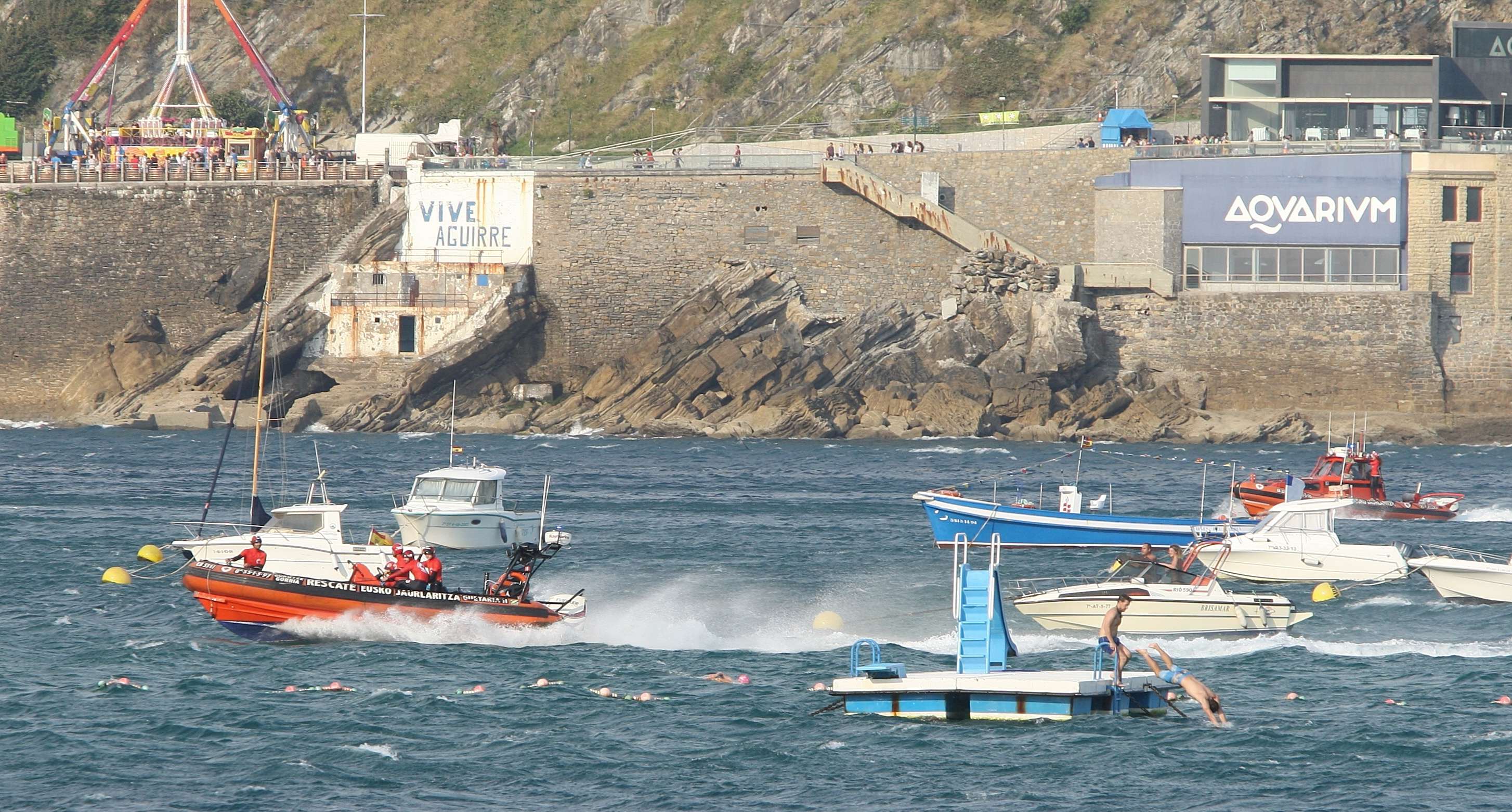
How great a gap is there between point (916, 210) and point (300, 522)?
37178mm

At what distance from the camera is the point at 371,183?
255 feet

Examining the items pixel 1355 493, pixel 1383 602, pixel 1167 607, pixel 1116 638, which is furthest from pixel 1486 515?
pixel 1116 638

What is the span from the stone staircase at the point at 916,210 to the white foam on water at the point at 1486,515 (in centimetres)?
2313

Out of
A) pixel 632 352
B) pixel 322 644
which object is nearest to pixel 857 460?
pixel 632 352

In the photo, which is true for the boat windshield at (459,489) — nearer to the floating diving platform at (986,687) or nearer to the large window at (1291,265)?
the floating diving platform at (986,687)

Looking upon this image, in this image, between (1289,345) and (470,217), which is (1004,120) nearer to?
(1289,345)

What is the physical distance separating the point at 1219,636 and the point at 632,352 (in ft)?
132

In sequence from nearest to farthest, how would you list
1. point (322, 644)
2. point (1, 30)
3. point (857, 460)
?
point (322, 644), point (857, 460), point (1, 30)

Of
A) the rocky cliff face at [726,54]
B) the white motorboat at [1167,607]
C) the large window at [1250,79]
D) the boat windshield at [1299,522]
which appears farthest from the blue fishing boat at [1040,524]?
the rocky cliff face at [726,54]

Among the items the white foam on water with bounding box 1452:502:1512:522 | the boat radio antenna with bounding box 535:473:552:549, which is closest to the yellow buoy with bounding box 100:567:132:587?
the boat radio antenna with bounding box 535:473:552:549

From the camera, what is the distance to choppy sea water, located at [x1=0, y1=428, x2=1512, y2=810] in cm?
2584

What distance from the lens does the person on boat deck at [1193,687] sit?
28.0 m

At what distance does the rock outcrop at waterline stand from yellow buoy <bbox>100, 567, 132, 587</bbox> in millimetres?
31033

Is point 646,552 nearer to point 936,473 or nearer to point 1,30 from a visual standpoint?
point 936,473
